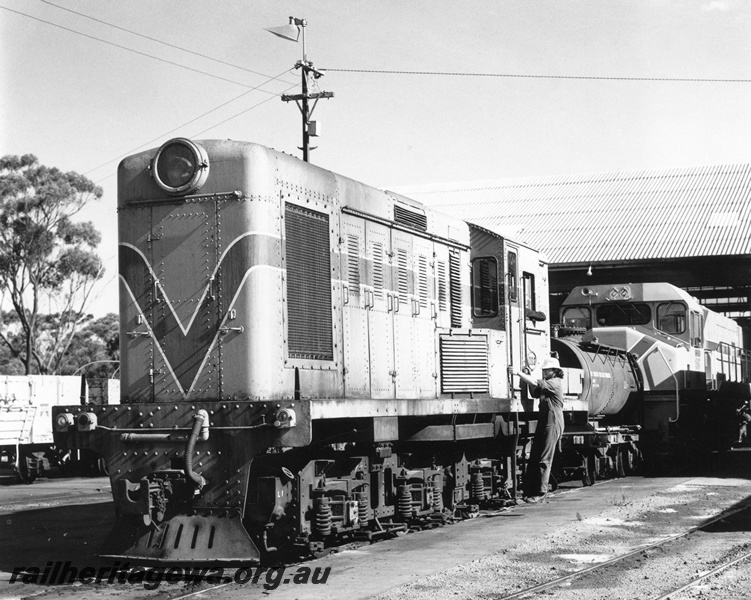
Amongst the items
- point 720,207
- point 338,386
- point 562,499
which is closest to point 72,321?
point 720,207

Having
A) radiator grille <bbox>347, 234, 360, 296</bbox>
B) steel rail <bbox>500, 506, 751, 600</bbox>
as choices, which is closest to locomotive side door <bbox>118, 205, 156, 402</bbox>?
radiator grille <bbox>347, 234, 360, 296</bbox>

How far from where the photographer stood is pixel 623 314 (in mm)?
21203

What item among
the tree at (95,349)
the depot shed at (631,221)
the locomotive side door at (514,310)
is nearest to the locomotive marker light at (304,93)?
the depot shed at (631,221)

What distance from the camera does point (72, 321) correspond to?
132 ft

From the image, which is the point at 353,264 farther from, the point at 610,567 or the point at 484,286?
the point at 610,567

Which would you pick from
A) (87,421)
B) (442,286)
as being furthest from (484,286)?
(87,421)

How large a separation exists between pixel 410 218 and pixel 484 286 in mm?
2015

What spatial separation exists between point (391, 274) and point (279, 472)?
3099mm

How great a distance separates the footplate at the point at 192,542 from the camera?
8.53 metres

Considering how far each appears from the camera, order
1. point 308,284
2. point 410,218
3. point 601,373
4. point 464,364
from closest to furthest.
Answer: point 308,284, point 410,218, point 464,364, point 601,373

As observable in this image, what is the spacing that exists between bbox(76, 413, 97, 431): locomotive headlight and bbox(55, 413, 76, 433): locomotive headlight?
19 centimetres

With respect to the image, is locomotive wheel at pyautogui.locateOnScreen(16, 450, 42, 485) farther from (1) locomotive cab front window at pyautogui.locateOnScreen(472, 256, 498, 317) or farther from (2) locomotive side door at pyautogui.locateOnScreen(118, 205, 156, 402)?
(2) locomotive side door at pyautogui.locateOnScreen(118, 205, 156, 402)

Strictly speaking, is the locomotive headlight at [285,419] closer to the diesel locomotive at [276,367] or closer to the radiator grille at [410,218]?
the diesel locomotive at [276,367]

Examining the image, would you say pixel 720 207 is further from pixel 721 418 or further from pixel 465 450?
pixel 465 450
